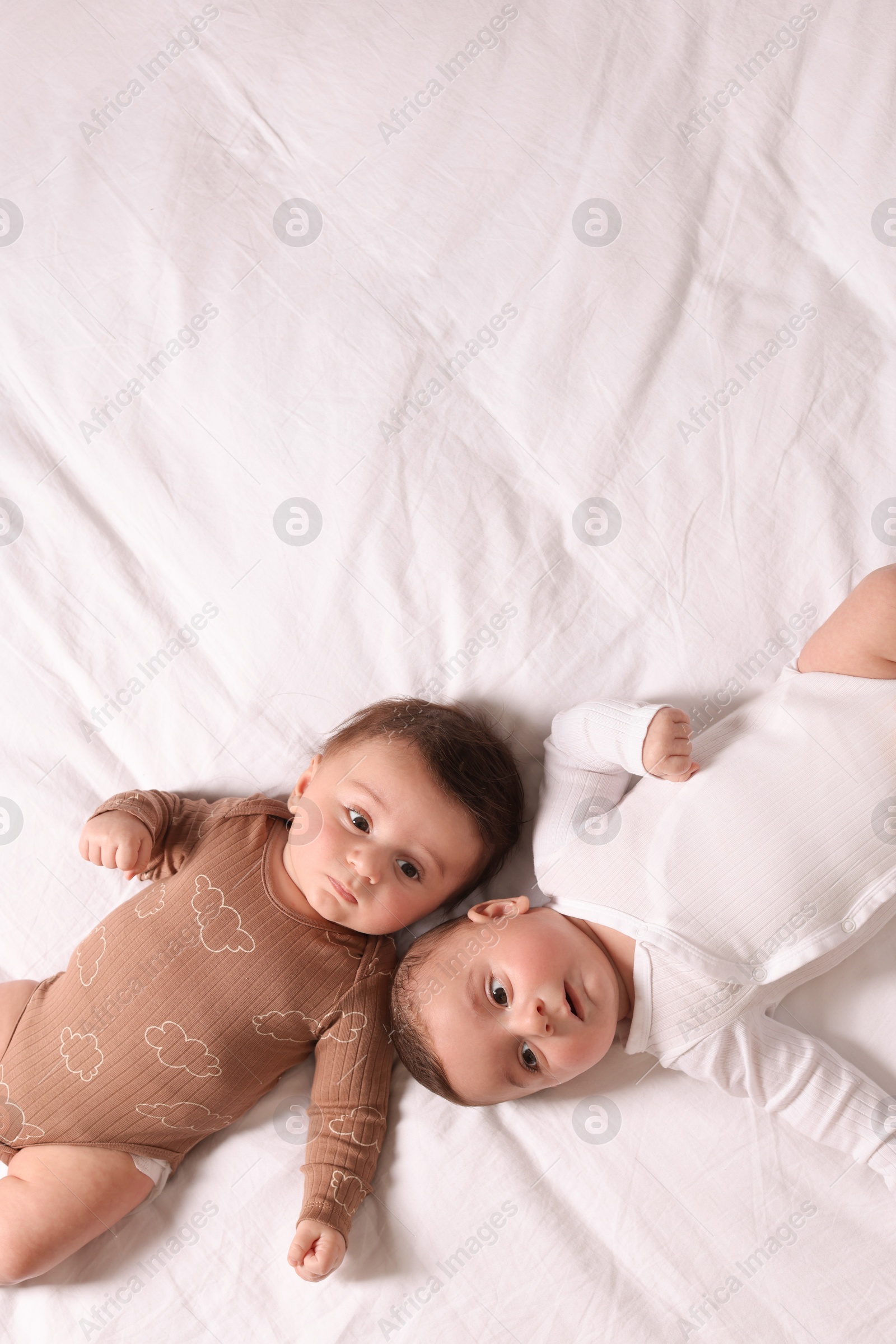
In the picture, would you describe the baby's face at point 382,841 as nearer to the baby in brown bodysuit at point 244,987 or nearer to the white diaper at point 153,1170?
the baby in brown bodysuit at point 244,987

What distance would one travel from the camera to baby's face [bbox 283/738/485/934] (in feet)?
4.91

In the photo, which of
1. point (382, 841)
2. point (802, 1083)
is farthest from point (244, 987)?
point (802, 1083)

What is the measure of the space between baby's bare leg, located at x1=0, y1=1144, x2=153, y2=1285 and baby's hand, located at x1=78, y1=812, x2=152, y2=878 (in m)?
0.46

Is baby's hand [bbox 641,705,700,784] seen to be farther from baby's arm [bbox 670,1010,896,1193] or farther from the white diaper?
the white diaper

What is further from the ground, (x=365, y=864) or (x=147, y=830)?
(x=147, y=830)

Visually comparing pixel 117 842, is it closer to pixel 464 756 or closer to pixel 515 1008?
pixel 464 756

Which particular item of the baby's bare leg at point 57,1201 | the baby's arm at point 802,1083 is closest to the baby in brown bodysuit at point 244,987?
the baby's bare leg at point 57,1201

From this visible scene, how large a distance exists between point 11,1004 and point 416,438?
Result: 4.00 feet

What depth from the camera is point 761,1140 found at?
1494mm

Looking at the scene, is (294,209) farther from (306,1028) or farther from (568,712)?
(306,1028)

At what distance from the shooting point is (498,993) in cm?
146

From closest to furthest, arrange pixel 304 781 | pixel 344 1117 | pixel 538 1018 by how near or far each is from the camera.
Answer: pixel 538 1018
pixel 344 1117
pixel 304 781

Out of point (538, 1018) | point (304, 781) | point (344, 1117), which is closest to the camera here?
point (538, 1018)

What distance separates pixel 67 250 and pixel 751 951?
1764mm
